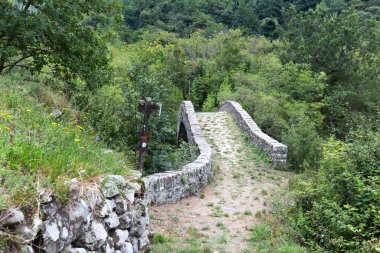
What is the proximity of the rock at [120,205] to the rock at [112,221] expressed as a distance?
0.36 feet

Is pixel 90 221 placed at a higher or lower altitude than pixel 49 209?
lower

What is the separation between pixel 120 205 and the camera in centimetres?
418

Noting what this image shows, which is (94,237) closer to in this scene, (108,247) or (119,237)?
(108,247)

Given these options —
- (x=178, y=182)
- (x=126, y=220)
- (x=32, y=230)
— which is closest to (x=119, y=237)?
(x=126, y=220)

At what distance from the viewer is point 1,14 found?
7.48 meters

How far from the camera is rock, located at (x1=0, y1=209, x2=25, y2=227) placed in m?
2.66

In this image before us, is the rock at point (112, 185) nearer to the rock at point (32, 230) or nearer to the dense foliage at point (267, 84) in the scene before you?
the dense foliage at point (267, 84)

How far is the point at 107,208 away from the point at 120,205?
0.35 metres

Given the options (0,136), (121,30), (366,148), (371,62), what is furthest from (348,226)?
(121,30)

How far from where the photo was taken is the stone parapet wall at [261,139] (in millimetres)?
12672

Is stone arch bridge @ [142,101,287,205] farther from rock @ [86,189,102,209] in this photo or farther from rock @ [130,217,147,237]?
rock @ [86,189,102,209]

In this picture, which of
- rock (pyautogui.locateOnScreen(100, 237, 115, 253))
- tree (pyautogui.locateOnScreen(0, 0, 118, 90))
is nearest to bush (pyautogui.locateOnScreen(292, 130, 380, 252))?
rock (pyautogui.locateOnScreen(100, 237, 115, 253))

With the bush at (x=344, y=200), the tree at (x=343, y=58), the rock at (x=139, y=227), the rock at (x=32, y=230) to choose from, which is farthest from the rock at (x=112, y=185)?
the tree at (x=343, y=58)

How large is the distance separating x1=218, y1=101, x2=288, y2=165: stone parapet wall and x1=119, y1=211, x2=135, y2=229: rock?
888 cm
